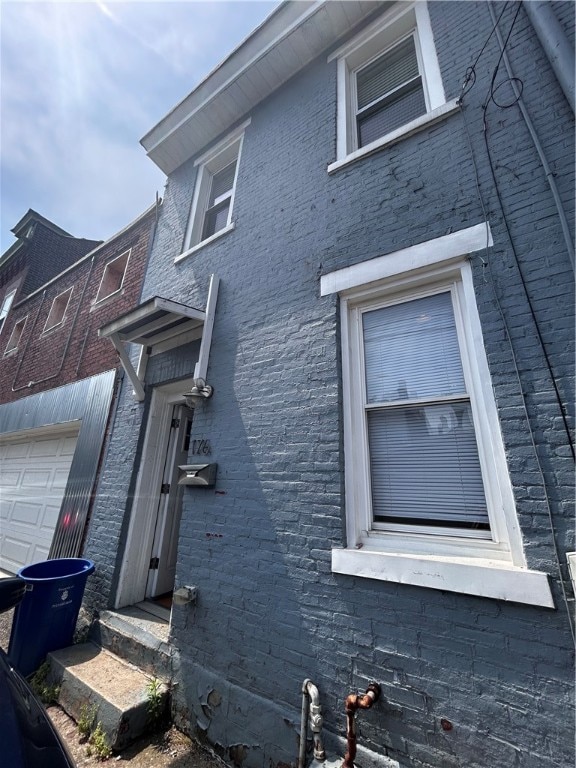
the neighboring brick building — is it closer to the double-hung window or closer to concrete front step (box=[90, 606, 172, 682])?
the double-hung window

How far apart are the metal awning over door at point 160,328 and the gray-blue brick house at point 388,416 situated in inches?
1.5

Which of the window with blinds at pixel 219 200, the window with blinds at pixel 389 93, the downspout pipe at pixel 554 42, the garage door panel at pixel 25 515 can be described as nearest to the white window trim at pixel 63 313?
the garage door panel at pixel 25 515

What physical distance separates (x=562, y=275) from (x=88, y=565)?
5123 millimetres

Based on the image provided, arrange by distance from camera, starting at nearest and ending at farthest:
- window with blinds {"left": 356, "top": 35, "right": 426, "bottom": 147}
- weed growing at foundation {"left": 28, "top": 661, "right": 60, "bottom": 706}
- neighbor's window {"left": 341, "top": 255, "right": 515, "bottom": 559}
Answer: neighbor's window {"left": 341, "top": 255, "right": 515, "bottom": 559}, weed growing at foundation {"left": 28, "top": 661, "right": 60, "bottom": 706}, window with blinds {"left": 356, "top": 35, "right": 426, "bottom": 147}

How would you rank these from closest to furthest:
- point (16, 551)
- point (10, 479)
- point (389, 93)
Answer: point (389, 93) < point (16, 551) < point (10, 479)

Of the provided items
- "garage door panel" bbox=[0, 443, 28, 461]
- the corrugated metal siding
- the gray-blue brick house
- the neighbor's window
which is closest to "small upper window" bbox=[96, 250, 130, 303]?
the corrugated metal siding

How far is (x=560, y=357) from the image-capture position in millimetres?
2010

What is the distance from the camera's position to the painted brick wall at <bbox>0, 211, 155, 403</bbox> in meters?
5.96

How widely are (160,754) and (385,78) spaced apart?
258 inches

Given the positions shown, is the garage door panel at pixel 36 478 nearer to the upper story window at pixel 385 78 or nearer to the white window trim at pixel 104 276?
the white window trim at pixel 104 276

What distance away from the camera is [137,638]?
3.28 m

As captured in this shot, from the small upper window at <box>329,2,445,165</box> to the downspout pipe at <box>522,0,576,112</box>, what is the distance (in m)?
0.78

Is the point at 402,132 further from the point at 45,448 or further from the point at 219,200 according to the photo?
the point at 45,448

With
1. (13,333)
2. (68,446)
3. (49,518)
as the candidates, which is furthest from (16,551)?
(13,333)
